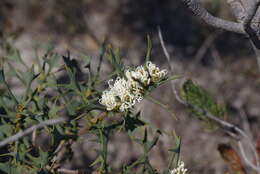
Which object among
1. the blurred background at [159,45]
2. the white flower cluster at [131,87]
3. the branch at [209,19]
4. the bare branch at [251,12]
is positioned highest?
the blurred background at [159,45]

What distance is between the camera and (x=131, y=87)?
3.68 feet

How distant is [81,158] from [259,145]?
1.81 meters

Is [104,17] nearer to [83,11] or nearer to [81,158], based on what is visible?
[83,11]

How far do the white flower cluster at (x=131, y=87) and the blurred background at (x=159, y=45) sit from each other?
2071 mm

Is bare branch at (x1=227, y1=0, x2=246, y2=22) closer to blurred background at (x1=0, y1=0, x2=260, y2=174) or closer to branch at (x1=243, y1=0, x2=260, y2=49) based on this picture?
branch at (x1=243, y1=0, x2=260, y2=49)

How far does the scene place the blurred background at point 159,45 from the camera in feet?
10.7

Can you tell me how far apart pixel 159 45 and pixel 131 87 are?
260 centimetres

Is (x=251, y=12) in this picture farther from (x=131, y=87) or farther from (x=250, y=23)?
(x=131, y=87)

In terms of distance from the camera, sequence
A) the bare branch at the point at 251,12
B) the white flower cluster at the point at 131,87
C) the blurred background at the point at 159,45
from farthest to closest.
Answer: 1. the blurred background at the point at 159,45
2. the white flower cluster at the point at 131,87
3. the bare branch at the point at 251,12

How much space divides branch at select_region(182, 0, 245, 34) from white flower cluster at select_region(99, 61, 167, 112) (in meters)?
0.21

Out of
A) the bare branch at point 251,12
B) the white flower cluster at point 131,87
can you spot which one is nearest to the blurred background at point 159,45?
the white flower cluster at point 131,87

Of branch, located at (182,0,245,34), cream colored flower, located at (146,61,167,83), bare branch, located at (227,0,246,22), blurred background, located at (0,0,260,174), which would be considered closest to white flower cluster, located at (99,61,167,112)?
cream colored flower, located at (146,61,167,83)

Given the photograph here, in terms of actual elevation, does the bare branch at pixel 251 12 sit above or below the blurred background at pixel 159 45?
below

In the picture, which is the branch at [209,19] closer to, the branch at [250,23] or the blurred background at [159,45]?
the branch at [250,23]
